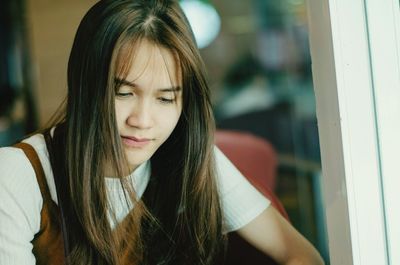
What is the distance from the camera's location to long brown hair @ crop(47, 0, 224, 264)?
107cm

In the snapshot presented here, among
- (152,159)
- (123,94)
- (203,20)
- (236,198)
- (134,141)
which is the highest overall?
(203,20)

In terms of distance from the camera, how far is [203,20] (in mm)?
7109

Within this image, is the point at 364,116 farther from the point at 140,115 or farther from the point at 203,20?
the point at 203,20

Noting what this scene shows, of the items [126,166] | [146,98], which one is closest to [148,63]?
[146,98]

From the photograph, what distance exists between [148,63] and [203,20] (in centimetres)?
618

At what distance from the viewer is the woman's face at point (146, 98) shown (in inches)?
Answer: 42.4

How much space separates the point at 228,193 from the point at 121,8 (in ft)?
1.73

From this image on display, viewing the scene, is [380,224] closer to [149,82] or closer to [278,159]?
[149,82]

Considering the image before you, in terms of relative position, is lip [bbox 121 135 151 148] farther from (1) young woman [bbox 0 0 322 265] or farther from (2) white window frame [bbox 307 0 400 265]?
(2) white window frame [bbox 307 0 400 265]

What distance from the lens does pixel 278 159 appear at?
5.28 metres

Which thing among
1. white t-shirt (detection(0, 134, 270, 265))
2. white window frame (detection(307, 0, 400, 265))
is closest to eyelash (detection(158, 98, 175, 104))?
white t-shirt (detection(0, 134, 270, 265))

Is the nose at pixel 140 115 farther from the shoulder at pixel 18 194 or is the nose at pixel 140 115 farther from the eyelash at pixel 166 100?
the shoulder at pixel 18 194

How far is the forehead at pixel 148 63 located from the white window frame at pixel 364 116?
37cm

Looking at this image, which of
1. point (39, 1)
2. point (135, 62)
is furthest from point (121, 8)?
point (39, 1)
